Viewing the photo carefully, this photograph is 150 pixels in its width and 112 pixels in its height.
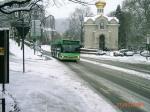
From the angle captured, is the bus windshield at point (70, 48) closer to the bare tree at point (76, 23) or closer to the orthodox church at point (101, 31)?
the orthodox church at point (101, 31)

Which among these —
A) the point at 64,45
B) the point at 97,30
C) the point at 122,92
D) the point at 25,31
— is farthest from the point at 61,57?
the point at 97,30

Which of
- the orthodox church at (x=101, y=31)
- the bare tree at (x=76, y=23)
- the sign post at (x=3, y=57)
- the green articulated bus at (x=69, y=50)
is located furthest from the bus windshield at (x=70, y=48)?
the bare tree at (x=76, y=23)

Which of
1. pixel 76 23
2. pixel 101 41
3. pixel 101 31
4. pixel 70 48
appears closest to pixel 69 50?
pixel 70 48

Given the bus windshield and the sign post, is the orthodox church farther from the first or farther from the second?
the sign post

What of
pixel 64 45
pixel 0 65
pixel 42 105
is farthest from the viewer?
pixel 64 45

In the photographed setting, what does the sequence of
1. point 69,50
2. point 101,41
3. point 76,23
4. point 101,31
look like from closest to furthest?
point 69,50 → point 101,41 → point 101,31 → point 76,23

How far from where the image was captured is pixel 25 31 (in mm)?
24672

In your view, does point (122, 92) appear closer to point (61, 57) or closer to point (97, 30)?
point (61, 57)

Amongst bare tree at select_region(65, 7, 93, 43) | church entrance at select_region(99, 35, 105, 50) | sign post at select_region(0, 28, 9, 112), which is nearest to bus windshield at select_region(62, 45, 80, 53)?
sign post at select_region(0, 28, 9, 112)

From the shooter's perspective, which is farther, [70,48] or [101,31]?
[101,31]

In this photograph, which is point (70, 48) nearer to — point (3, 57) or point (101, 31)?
point (3, 57)

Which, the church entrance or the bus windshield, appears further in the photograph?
the church entrance

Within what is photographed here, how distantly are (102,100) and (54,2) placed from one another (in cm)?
424

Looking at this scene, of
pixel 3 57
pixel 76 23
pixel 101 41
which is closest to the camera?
pixel 3 57
